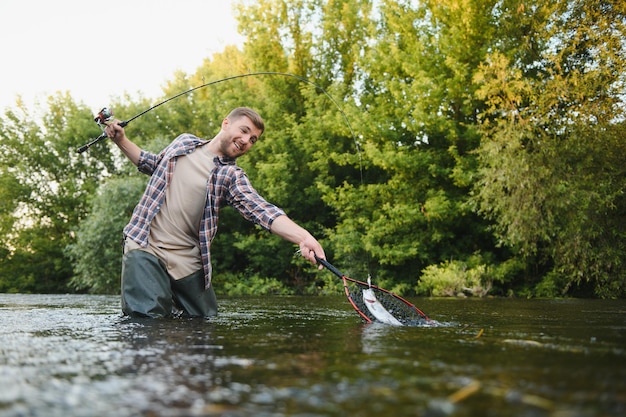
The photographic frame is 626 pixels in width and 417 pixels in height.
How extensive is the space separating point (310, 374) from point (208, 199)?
11.5 feet

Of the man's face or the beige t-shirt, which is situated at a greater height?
the man's face

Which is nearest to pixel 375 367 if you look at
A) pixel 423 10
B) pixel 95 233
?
pixel 423 10

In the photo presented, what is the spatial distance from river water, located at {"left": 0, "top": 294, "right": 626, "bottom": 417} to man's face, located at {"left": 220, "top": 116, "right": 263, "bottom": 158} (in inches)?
77.1

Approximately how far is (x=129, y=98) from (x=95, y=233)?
43.4 ft

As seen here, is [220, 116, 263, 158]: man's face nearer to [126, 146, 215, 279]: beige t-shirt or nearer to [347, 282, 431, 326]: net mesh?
[126, 146, 215, 279]: beige t-shirt

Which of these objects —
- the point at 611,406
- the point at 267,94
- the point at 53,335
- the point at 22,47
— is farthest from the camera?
the point at 22,47

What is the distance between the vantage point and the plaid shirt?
5570 millimetres

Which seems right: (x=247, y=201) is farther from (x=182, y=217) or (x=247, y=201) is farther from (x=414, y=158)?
(x=414, y=158)

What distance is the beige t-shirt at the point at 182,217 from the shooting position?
18.7ft

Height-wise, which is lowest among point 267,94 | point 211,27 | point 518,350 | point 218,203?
point 518,350

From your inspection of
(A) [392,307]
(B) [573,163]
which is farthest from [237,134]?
(B) [573,163]

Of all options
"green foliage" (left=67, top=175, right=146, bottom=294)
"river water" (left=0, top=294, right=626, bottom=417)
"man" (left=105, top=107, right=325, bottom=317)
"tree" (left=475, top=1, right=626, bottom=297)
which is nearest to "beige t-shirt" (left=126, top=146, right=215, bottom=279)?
"man" (left=105, top=107, right=325, bottom=317)

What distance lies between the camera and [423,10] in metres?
21.8

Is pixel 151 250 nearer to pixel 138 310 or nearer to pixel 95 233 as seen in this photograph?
pixel 138 310
